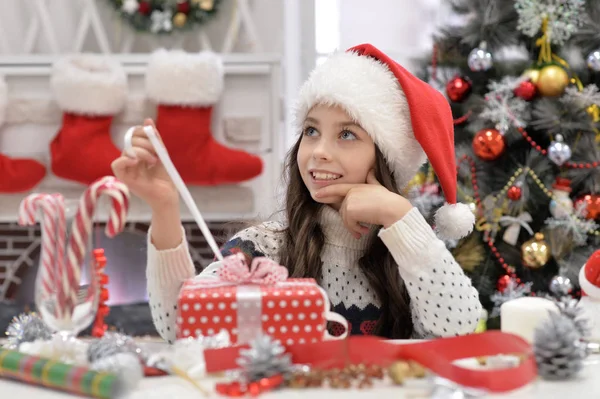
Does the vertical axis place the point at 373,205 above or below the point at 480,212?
above

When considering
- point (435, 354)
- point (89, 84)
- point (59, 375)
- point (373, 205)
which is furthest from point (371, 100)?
point (89, 84)

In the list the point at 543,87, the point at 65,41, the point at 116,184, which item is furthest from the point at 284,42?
the point at 116,184

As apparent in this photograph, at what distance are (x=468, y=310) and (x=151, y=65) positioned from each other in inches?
67.7

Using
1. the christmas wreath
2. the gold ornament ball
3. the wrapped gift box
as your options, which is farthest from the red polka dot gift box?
the christmas wreath

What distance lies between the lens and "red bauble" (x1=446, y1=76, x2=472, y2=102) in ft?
7.27

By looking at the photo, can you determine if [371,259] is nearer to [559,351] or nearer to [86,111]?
[559,351]

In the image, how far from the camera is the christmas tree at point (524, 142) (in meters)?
2.11

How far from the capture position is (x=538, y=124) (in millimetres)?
2148

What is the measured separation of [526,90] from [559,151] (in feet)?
0.63

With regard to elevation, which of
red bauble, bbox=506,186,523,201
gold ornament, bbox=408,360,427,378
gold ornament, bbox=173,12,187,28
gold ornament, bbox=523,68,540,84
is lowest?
gold ornament, bbox=408,360,427,378

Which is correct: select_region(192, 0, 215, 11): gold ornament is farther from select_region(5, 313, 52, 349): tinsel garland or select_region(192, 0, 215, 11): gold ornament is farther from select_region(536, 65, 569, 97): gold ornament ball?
select_region(5, 313, 52, 349): tinsel garland

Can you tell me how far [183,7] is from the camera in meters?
2.74

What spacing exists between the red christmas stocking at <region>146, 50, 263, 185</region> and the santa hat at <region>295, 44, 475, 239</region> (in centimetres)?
128

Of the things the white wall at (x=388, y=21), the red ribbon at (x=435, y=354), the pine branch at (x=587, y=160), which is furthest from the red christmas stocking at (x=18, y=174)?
the red ribbon at (x=435, y=354)
